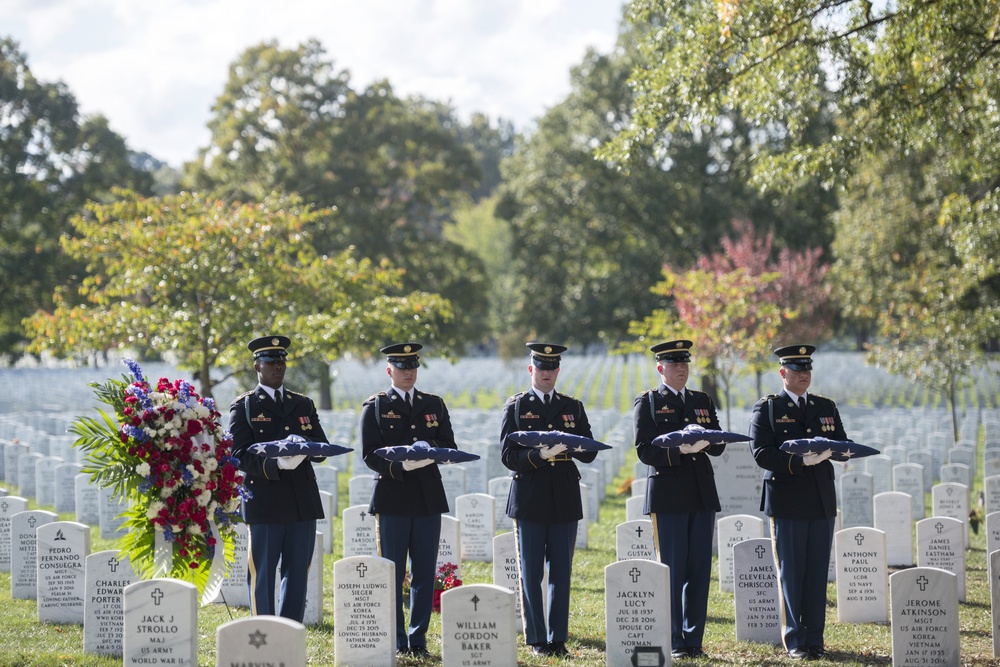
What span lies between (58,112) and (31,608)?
95.2ft

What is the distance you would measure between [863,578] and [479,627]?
414 centimetres

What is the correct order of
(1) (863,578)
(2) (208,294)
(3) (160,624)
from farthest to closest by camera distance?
(2) (208,294), (1) (863,578), (3) (160,624)

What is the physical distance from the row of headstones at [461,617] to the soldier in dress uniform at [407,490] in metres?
0.63

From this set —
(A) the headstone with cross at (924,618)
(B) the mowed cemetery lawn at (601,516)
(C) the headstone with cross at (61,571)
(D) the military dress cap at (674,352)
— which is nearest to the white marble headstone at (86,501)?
(B) the mowed cemetery lawn at (601,516)

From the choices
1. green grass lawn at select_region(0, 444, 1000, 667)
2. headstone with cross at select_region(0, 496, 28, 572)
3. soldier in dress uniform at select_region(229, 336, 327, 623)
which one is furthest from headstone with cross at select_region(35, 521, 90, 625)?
soldier in dress uniform at select_region(229, 336, 327, 623)

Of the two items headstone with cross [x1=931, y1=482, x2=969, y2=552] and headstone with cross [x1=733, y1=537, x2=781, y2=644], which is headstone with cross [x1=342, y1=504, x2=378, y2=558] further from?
headstone with cross [x1=931, y1=482, x2=969, y2=552]

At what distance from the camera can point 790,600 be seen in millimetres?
7691

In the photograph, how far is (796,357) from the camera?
7.74m

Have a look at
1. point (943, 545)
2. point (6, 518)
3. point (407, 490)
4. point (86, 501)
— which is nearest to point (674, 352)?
point (407, 490)

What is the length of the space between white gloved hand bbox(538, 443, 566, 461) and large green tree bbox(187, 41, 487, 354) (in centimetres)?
2553

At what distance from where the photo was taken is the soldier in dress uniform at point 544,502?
7555 millimetres

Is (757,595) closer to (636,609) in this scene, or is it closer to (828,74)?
(636,609)

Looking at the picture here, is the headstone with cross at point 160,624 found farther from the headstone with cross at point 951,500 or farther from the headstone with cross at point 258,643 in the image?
the headstone with cross at point 951,500

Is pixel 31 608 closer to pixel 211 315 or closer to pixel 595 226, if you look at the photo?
pixel 211 315
